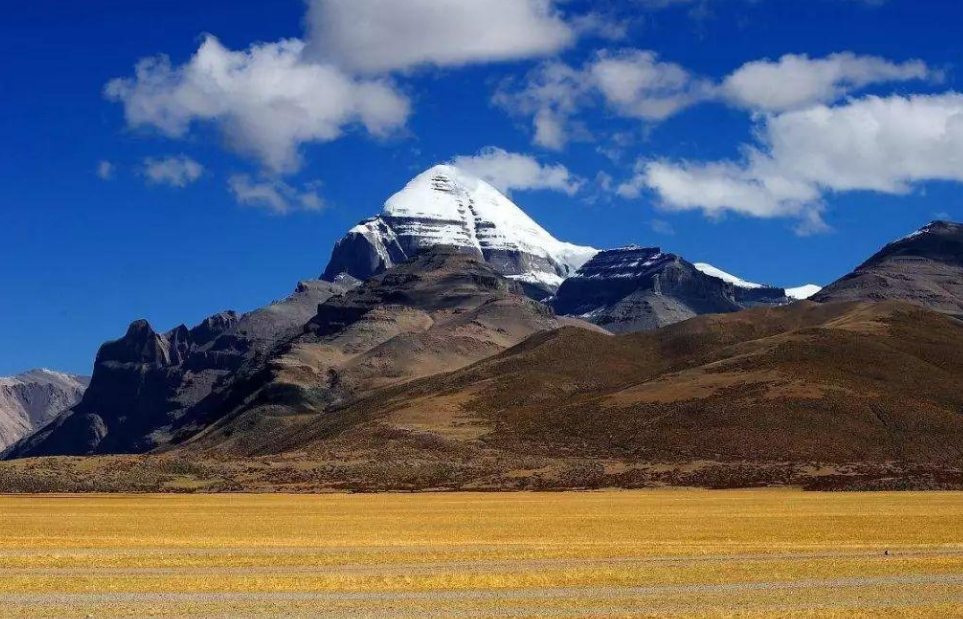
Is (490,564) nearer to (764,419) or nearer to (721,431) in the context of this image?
(721,431)

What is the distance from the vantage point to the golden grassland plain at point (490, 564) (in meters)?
32.1

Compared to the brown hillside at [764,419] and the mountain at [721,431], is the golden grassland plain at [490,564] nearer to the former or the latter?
the mountain at [721,431]

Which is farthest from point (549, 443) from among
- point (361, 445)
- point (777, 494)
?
point (777, 494)

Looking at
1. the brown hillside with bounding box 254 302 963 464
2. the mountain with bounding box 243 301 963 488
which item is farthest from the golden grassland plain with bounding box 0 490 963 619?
the brown hillside with bounding box 254 302 963 464

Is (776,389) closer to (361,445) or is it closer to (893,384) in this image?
(893,384)

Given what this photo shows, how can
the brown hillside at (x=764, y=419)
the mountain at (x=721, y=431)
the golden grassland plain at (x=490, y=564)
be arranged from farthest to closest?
1. the brown hillside at (x=764, y=419)
2. the mountain at (x=721, y=431)
3. the golden grassland plain at (x=490, y=564)

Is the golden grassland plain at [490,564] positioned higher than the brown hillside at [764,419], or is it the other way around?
the brown hillside at [764,419]

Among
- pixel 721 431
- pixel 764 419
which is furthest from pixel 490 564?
pixel 764 419

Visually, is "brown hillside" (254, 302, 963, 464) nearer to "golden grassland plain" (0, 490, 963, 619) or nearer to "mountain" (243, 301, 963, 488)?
"mountain" (243, 301, 963, 488)

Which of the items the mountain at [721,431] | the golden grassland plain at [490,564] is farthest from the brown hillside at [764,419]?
the golden grassland plain at [490,564]

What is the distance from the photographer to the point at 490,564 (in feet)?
142

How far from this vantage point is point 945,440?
152125 mm

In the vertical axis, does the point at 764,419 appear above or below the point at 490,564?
above

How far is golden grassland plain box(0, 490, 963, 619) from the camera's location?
32125mm
